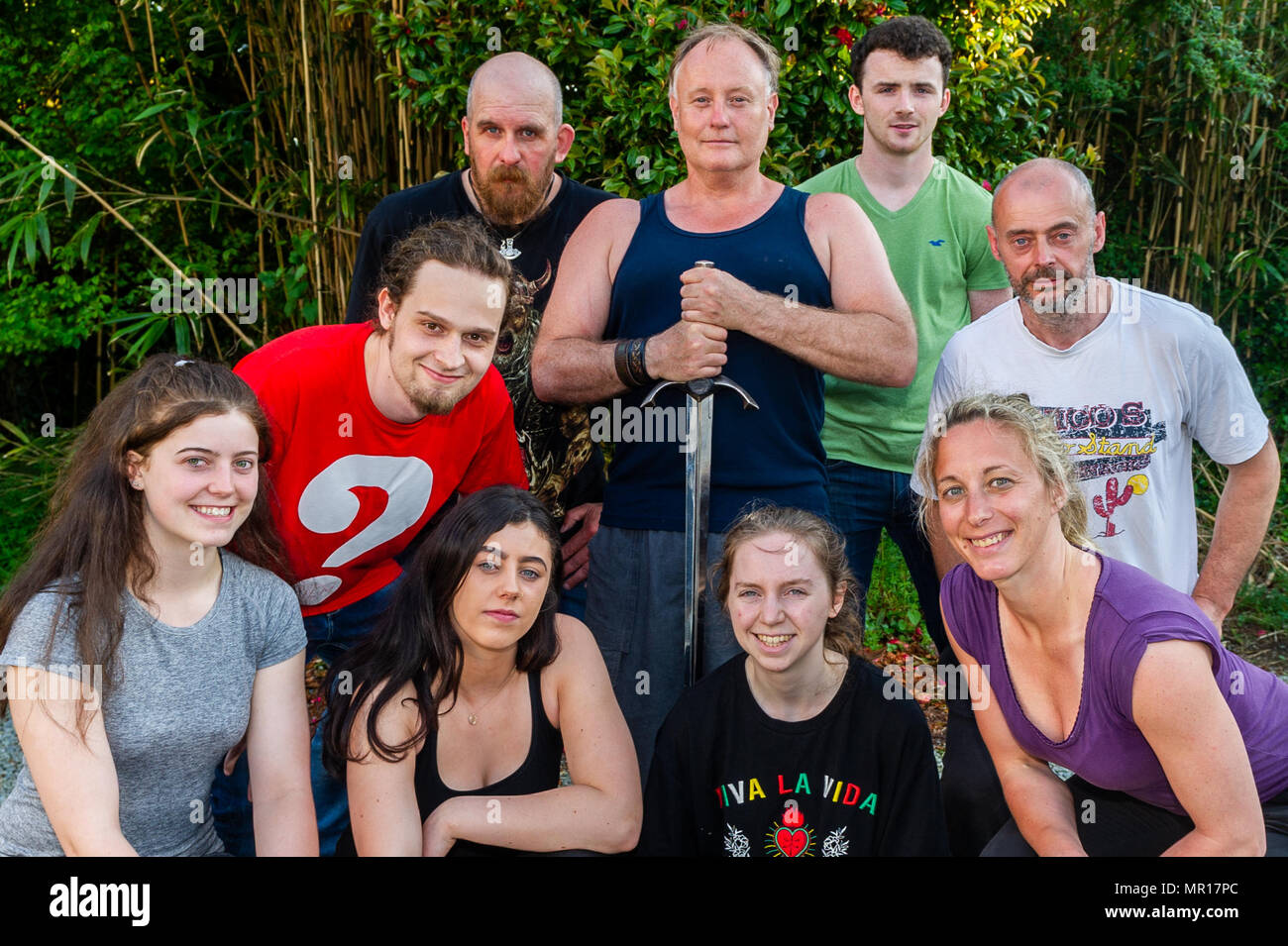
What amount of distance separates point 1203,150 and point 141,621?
5.13 meters

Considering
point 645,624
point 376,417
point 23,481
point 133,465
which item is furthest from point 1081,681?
point 23,481

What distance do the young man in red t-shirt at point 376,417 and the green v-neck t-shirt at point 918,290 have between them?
0.93 m

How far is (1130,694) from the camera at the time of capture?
7.12 feet

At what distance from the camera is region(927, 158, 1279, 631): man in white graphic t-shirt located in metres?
2.64

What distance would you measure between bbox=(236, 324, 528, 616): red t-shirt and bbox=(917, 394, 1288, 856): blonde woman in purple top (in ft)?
3.36

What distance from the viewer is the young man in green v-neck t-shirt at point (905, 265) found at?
320cm

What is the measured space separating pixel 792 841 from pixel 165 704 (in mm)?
1161

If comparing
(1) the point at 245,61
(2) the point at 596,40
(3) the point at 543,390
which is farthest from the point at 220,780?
(1) the point at 245,61

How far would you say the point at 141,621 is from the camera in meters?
2.26

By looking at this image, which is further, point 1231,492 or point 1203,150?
point 1203,150
